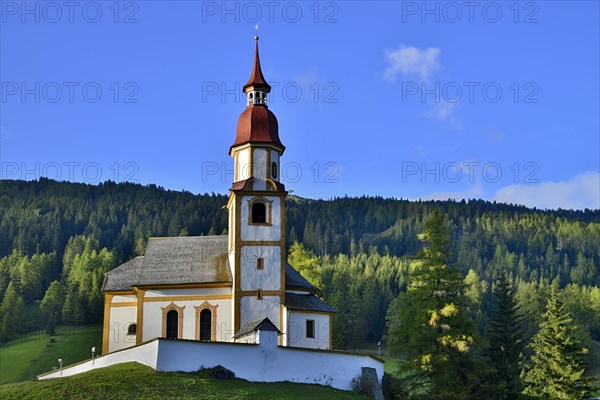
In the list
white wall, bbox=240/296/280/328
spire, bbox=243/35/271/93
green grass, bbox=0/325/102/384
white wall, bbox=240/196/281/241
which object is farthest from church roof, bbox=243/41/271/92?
green grass, bbox=0/325/102/384

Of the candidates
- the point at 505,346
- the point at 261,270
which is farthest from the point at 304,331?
the point at 505,346

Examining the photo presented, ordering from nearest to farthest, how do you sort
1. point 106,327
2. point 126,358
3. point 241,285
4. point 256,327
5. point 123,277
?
1. point 126,358
2. point 256,327
3. point 241,285
4. point 106,327
5. point 123,277

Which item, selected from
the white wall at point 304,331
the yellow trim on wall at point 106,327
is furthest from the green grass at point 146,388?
the yellow trim on wall at point 106,327

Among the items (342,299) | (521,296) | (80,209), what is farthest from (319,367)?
(80,209)

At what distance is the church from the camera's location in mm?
44656

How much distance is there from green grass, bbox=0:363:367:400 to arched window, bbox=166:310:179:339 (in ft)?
30.6

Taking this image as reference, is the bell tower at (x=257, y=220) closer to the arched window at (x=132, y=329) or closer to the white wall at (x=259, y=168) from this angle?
the white wall at (x=259, y=168)

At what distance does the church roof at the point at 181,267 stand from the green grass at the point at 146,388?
10.7 metres

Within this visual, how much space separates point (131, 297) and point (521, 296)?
86.0 m

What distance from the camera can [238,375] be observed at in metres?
36.1

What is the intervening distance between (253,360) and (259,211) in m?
11.6

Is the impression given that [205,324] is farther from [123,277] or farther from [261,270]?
[123,277]

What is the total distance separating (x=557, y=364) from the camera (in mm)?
45188

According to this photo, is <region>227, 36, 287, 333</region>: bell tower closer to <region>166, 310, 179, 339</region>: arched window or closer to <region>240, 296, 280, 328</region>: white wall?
<region>240, 296, 280, 328</region>: white wall
